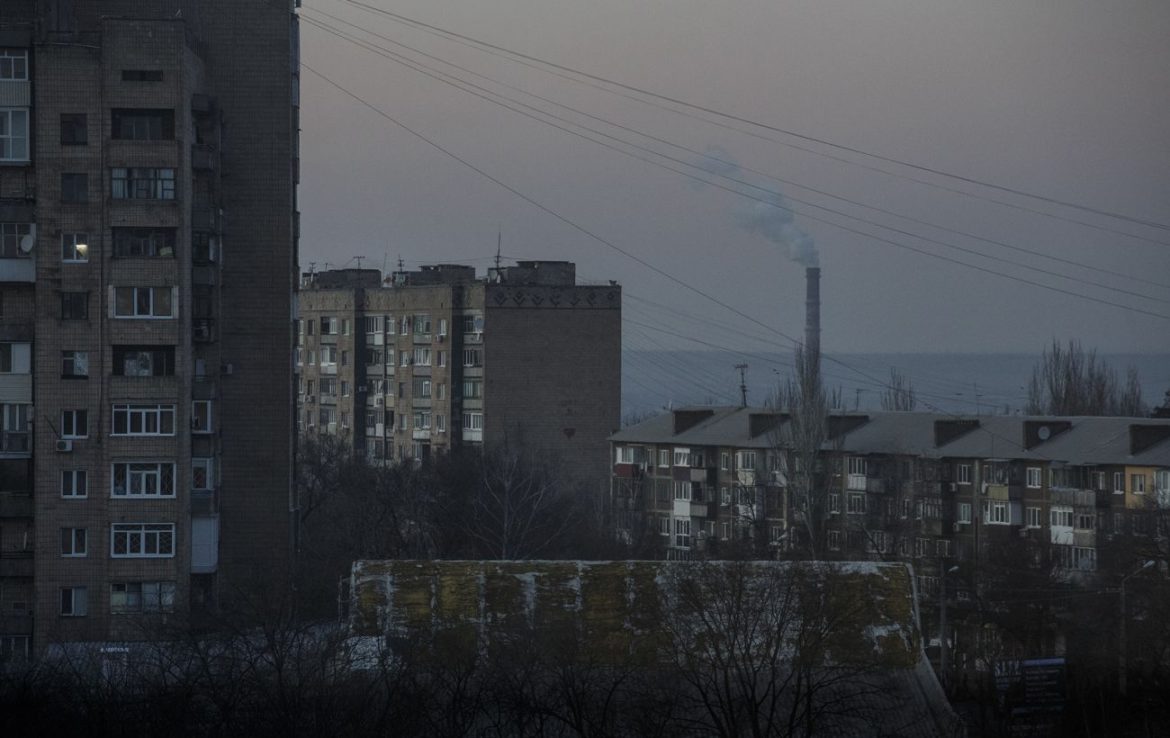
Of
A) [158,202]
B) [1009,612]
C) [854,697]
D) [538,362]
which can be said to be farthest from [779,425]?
[854,697]

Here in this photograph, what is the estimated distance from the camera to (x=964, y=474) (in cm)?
2336

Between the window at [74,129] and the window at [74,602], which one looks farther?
the window at [74,129]

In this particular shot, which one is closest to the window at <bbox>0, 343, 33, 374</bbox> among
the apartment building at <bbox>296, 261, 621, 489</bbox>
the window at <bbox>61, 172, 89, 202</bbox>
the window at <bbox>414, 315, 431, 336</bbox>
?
the window at <bbox>61, 172, 89, 202</bbox>

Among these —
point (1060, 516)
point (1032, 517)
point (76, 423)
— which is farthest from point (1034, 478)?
point (76, 423)

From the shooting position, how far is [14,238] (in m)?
15.5

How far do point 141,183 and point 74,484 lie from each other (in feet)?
9.93

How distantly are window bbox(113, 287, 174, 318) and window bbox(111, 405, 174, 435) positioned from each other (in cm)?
91

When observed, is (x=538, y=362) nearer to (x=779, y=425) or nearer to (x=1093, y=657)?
(x=779, y=425)

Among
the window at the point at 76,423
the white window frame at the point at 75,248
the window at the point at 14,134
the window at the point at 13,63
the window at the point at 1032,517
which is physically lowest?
the window at the point at 1032,517

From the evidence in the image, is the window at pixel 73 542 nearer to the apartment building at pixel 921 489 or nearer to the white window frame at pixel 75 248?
the white window frame at pixel 75 248

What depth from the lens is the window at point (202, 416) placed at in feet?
52.3

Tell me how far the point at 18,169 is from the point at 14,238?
2.24ft

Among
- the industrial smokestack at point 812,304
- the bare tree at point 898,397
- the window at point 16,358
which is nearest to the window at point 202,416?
the window at point 16,358

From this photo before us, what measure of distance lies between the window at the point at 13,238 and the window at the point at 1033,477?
14265mm
